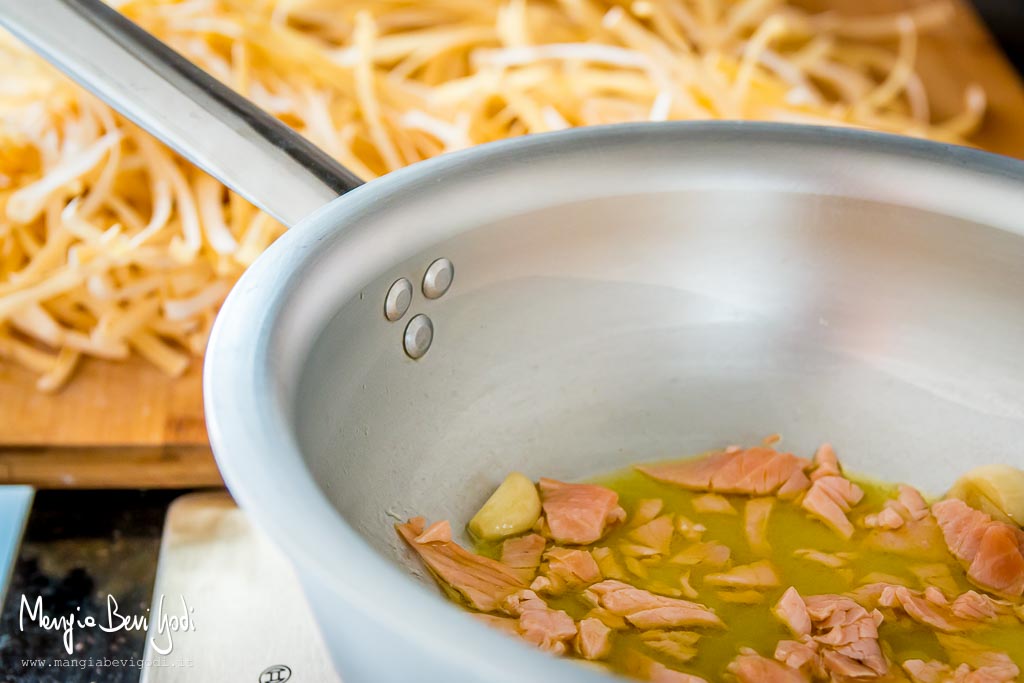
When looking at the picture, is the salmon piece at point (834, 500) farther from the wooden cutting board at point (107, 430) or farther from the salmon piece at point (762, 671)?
the wooden cutting board at point (107, 430)

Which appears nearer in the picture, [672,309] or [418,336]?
[418,336]

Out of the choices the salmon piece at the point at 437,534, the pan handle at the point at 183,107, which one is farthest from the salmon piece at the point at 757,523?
the pan handle at the point at 183,107

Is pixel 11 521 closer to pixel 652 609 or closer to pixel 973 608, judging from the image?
pixel 652 609

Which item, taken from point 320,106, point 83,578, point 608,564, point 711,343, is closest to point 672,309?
point 711,343

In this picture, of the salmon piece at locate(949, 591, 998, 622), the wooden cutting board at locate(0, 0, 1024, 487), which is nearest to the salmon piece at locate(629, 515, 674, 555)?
the salmon piece at locate(949, 591, 998, 622)

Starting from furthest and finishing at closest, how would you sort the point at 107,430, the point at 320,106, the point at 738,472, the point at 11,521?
the point at 320,106
the point at 107,430
the point at 11,521
the point at 738,472

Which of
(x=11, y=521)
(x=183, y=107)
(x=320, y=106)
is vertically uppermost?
(x=183, y=107)

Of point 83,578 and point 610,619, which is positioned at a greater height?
point 610,619
